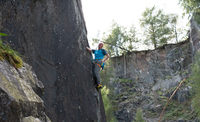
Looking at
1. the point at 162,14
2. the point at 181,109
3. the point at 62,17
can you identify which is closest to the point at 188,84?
the point at 181,109

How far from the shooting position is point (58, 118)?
5.10 meters

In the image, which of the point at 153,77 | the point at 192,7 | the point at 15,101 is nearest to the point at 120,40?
the point at 153,77

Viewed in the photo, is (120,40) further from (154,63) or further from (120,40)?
(154,63)

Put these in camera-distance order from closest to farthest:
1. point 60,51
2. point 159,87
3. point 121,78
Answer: point 60,51 → point 159,87 → point 121,78

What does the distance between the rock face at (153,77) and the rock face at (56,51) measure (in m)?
13.6

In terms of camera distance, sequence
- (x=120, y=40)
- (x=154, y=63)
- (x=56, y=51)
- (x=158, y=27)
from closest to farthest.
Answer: (x=56, y=51) → (x=154, y=63) → (x=158, y=27) → (x=120, y=40)

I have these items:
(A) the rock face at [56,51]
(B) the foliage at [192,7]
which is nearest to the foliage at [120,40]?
(B) the foliage at [192,7]

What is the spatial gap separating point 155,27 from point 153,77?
8.34 metres

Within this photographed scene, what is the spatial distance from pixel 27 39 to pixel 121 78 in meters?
21.9

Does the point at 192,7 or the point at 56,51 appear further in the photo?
the point at 192,7

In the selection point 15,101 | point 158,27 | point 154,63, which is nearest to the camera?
point 15,101

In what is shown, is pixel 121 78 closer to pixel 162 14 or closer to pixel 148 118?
pixel 148 118

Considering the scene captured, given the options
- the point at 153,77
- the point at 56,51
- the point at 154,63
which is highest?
the point at 56,51

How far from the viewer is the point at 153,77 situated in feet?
77.6
